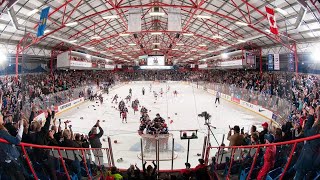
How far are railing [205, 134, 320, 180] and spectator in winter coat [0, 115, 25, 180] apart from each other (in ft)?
11.4

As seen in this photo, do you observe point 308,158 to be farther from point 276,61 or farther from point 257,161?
point 276,61

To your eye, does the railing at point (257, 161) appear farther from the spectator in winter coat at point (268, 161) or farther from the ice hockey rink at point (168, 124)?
the ice hockey rink at point (168, 124)

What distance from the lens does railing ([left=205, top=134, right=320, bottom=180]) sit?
359 centimetres

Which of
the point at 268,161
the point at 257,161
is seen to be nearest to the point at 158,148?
the point at 257,161

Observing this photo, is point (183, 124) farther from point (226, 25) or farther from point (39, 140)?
point (226, 25)

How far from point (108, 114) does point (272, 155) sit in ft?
51.2

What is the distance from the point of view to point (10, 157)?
3.38 meters

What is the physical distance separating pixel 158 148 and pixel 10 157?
469 cm

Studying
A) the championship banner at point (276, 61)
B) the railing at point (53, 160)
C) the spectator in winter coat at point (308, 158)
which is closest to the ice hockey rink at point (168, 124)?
the railing at point (53, 160)

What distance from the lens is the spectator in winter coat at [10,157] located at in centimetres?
319

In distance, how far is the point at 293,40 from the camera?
22281 mm

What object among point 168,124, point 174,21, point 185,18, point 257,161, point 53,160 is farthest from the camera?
point 185,18

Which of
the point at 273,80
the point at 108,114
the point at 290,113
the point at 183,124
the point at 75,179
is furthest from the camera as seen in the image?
the point at 273,80

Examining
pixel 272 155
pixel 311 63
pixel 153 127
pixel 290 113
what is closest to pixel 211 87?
pixel 311 63
